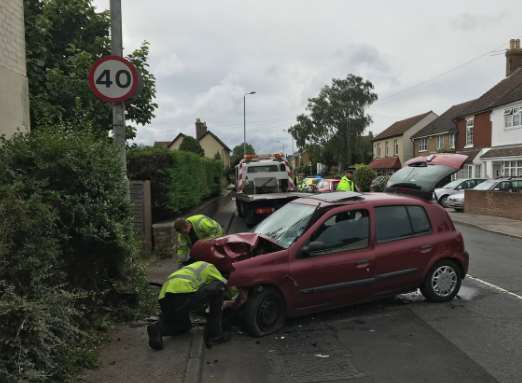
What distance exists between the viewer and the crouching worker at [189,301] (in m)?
4.44

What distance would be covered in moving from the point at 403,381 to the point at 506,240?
32.4 feet

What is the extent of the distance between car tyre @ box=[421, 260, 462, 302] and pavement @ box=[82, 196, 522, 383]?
0.47 ft

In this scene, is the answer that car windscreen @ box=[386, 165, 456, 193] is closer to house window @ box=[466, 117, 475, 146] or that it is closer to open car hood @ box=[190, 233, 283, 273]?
open car hood @ box=[190, 233, 283, 273]

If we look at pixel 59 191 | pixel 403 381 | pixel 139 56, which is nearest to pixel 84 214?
pixel 59 191

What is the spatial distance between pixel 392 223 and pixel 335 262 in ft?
3.57

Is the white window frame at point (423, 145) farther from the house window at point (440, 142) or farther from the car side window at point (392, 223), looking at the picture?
the car side window at point (392, 223)

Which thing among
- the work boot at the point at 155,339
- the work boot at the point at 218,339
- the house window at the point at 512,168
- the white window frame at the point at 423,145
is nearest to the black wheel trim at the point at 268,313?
the work boot at the point at 218,339

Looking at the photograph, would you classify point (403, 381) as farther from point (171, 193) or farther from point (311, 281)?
point (171, 193)

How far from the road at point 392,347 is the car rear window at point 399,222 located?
101 cm

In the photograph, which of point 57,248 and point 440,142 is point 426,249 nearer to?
point 57,248

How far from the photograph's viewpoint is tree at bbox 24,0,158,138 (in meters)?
11.7

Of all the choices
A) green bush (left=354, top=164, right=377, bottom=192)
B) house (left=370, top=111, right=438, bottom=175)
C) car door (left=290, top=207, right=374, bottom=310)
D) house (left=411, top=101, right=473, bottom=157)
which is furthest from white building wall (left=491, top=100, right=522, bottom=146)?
car door (left=290, top=207, right=374, bottom=310)

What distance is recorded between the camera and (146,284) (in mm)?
6043

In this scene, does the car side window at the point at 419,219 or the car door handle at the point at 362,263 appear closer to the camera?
the car door handle at the point at 362,263
